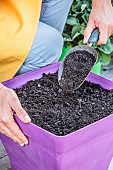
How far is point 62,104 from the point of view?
129cm

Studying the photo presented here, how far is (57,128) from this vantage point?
1163mm

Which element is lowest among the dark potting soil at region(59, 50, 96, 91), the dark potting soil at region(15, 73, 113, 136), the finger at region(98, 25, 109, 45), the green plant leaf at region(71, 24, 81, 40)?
the green plant leaf at region(71, 24, 81, 40)

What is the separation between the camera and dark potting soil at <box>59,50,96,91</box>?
4.47ft

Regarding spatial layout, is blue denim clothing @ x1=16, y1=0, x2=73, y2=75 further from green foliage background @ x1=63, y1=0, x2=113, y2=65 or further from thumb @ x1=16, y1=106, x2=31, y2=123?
green foliage background @ x1=63, y1=0, x2=113, y2=65

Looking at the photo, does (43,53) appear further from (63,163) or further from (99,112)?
(63,163)

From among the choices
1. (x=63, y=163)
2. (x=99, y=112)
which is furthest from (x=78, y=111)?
(x=63, y=163)

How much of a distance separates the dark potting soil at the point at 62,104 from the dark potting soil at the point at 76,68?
0.08 feet

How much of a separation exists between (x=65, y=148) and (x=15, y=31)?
1.56 ft

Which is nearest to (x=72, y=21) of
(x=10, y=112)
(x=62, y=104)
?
(x=62, y=104)

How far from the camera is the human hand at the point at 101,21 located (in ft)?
4.64

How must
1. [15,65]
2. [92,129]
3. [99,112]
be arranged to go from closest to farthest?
1. [92,129]
2. [99,112]
3. [15,65]

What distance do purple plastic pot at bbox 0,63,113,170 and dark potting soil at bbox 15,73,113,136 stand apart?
0.04m

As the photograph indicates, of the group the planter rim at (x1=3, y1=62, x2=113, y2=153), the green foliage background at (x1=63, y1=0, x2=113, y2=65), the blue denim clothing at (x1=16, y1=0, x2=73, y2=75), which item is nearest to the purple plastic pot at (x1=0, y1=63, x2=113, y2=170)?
the planter rim at (x1=3, y1=62, x2=113, y2=153)

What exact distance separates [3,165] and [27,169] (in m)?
0.21
